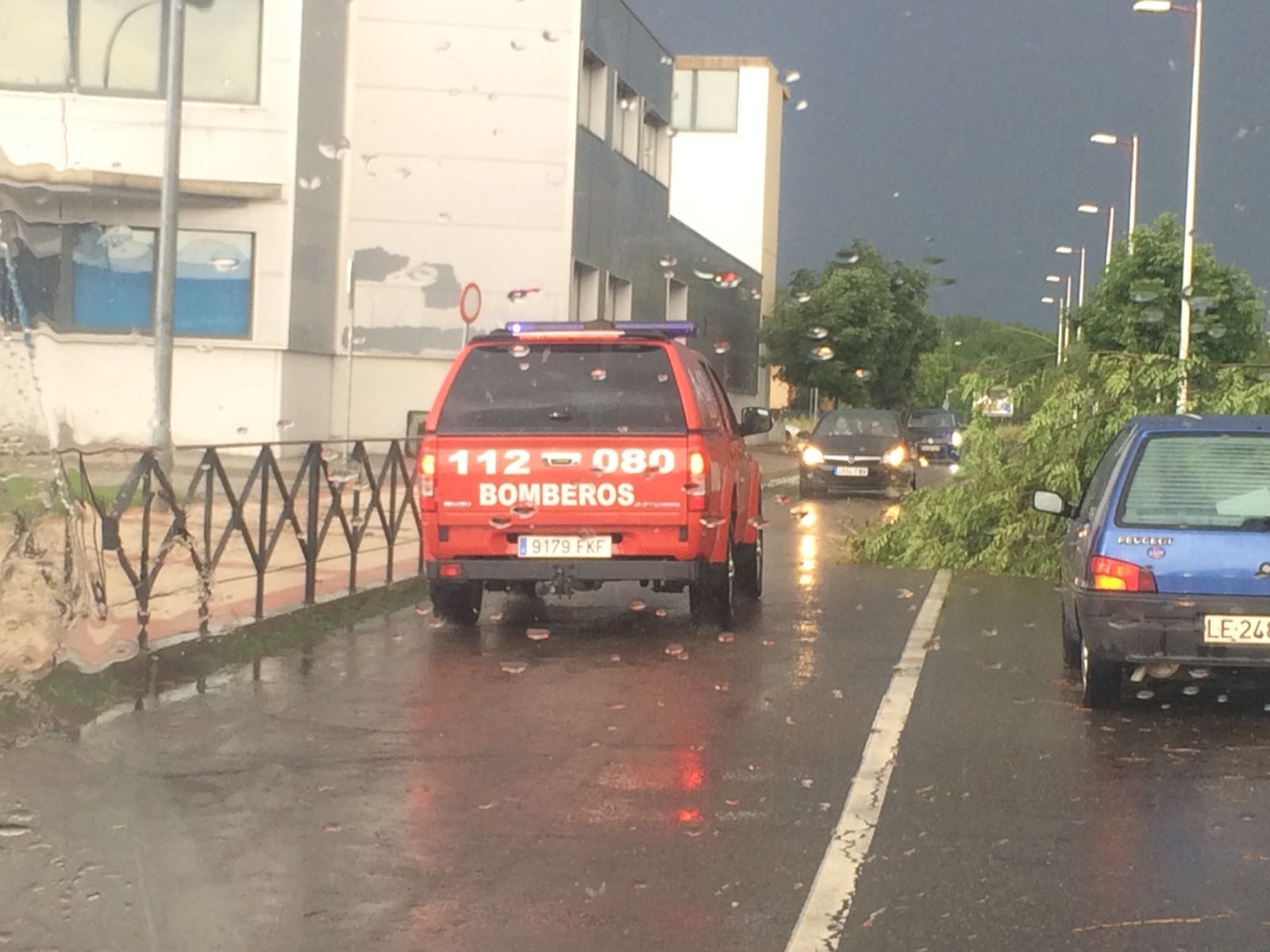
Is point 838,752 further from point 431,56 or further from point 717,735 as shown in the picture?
point 431,56

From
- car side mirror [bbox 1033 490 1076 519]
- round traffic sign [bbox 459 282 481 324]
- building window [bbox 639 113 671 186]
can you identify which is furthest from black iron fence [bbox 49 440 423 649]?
building window [bbox 639 113 671 186]

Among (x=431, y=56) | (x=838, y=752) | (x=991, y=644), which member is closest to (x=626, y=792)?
(x=838, y=752)

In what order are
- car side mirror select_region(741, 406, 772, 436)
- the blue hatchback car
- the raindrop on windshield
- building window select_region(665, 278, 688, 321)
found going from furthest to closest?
building window select_region(665, 278, 688, 321), the raindrop on windshield, car side mirror select_region(741, 406, 772, 436), the blue hatchback car

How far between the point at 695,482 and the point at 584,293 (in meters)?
27.6

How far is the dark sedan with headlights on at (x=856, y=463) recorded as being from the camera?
3095 cm

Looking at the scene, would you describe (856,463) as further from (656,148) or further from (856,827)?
(856,827)

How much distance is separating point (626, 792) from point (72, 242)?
1070 inches

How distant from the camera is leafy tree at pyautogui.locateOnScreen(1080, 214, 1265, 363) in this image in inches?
1531

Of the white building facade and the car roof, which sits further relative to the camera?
the white building facade

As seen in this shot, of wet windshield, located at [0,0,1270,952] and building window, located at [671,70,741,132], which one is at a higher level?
building window, located at [671,70,741,132]

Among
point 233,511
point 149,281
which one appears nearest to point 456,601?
point 233,511

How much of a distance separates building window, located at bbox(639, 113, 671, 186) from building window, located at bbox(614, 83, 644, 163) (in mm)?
740

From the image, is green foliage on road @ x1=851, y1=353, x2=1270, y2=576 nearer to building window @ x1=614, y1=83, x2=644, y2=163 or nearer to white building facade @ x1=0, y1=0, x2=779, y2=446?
white building facade @ x1=0, y1=0, x2=779, y2=446

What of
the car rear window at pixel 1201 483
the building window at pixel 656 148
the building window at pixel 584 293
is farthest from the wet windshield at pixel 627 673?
the building window at pixel 656 148
